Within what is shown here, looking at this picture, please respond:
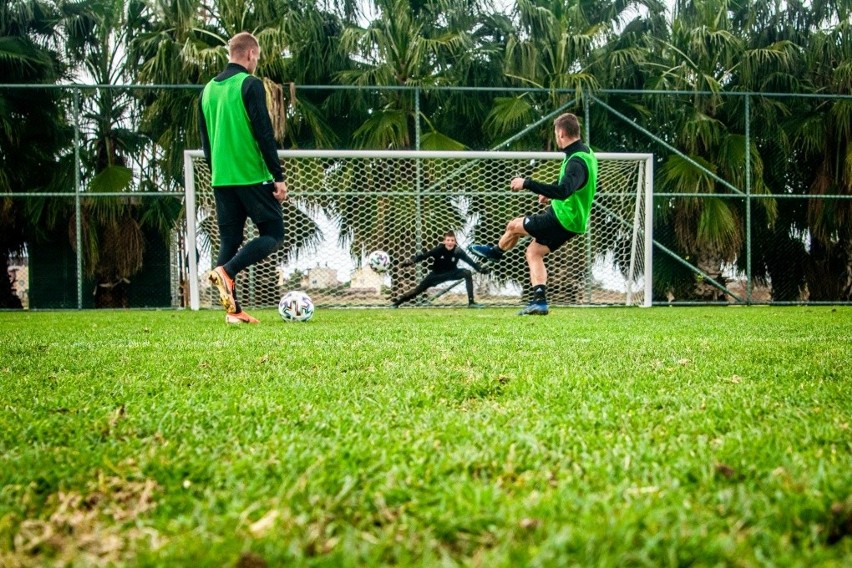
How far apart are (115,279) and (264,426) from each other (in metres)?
12.0

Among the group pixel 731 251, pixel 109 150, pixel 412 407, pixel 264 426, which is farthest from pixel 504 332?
pixel 109 150

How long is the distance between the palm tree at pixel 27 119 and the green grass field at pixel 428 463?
9.67 m

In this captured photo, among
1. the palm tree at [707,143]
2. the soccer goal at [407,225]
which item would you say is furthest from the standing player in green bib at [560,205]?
the palm tree at [707,143]

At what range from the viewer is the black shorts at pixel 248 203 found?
570 centimetres

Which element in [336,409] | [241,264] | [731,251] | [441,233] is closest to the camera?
[336,409]

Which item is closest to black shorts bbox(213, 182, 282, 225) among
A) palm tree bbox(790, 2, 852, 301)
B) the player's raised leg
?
the player's raised leg

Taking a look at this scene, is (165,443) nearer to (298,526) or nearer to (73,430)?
(73,430)

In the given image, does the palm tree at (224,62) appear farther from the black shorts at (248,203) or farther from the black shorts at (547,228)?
the black shorts at (248,203)

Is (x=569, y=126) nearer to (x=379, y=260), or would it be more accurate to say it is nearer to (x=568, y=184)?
(x=568, y=184)

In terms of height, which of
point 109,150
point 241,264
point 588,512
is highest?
point 109,150

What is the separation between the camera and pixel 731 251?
38.2ft

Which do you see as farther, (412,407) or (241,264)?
(241,264)

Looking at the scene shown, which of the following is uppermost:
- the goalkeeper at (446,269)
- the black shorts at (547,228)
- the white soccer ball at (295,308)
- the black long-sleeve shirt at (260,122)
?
the black long-sleeve shirt at (260,122)

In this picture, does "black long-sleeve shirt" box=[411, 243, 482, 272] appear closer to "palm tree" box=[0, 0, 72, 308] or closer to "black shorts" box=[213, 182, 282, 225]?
"black shorts" box=[213, 182, 282, 225]
